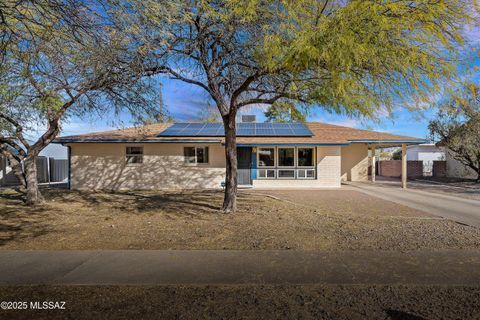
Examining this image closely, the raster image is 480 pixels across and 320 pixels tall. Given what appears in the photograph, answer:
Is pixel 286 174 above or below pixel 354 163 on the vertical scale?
below

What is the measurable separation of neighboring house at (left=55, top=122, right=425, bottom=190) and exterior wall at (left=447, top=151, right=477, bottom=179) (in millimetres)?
11510

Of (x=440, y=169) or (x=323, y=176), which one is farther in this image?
(x=440, y=169)

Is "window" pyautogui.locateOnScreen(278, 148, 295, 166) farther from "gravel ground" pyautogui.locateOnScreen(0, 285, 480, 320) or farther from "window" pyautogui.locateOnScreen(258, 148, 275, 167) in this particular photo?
"gravel ground" pyautogui.locateOnScreen(0, 285, 480, 320)

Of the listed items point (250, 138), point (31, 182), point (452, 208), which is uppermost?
point (250, 138)

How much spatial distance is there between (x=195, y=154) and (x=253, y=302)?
1367 centimetres

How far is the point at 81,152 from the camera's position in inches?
645

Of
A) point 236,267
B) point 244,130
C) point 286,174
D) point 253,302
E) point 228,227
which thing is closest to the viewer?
point 253,302

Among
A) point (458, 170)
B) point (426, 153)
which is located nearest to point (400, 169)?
point (458, 170)

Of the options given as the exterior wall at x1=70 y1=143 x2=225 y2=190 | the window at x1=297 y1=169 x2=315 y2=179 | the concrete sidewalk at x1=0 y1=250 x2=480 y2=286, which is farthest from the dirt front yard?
the window at x1=297 y1=169 x2=315 y2=179

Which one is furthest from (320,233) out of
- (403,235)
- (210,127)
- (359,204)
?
(210,127)

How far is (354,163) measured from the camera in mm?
20953

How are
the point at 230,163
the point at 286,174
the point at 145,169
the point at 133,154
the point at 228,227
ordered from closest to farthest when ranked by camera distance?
the point at 228,227 < the point at 230,163 < the point at 145,169 < the point at 133,154 < the point at 286,174

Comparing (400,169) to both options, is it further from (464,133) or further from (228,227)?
(228,227)

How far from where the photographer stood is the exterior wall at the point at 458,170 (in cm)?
2359
